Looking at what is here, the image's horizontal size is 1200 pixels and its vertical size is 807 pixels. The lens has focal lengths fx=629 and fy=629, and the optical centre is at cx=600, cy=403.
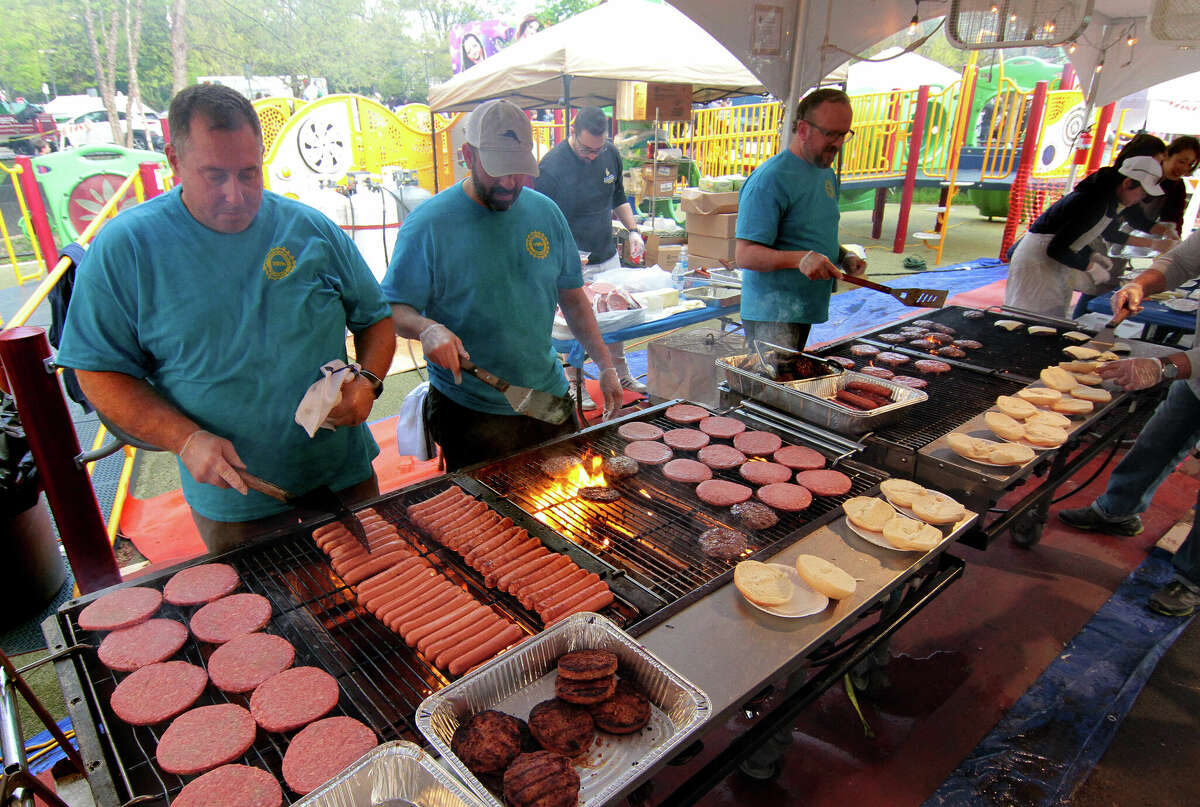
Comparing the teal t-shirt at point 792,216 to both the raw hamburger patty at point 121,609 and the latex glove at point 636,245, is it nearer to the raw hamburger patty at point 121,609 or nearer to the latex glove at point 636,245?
the latex glove at point 636,245

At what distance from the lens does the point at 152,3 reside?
577 inches

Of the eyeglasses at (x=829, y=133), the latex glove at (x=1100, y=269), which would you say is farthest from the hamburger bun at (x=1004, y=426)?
the latex glove at (x=1100, y=269)

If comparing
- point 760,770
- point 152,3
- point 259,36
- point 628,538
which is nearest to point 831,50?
point 628,538

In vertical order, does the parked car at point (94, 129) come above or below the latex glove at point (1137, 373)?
above

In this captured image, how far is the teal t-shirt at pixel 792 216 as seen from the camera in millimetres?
4129

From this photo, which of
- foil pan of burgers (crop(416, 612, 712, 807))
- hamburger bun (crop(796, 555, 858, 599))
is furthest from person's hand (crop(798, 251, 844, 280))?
foil pan of burgers (crop(416, 612, 712, 807))

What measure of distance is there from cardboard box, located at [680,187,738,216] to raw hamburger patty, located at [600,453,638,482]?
700cm

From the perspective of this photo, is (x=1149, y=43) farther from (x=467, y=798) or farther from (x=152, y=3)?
(x=152, y=3)

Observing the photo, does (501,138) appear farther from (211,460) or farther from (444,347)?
(211,460)

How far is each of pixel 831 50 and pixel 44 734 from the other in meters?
6.72

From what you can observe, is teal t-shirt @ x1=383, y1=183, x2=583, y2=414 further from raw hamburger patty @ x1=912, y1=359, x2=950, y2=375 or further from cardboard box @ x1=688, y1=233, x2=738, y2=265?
cardboard box @ x1=688, y1=233, x2=738, y2=265

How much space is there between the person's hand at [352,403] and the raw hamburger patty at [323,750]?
3.68 ft

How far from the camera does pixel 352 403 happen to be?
2.37 meters

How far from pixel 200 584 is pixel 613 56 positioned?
789 cm
